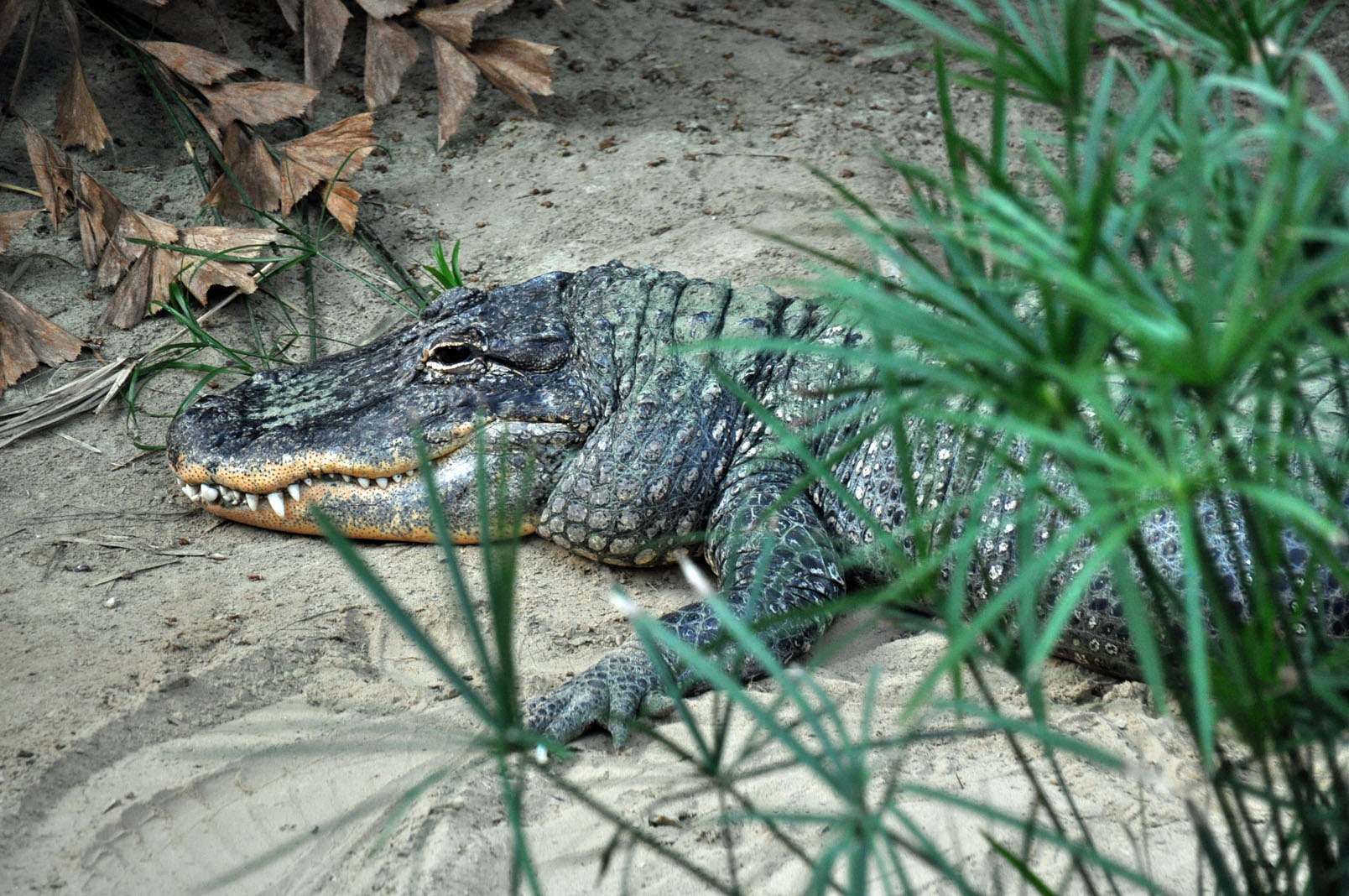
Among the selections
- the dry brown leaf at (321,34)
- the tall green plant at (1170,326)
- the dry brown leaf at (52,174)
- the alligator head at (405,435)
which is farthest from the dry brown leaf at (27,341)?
the tall green plant at (1170,326)

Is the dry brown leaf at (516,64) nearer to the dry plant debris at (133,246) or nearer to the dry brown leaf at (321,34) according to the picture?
the dry brown leaf at (321,34)

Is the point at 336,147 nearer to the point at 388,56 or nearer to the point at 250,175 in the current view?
the point at 250,175

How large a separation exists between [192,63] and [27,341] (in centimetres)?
154

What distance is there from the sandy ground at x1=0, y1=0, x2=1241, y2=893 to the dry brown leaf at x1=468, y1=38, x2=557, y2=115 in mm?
384

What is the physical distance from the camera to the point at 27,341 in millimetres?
4359

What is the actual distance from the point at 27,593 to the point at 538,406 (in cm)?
163

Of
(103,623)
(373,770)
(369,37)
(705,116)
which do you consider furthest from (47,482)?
(705,116)

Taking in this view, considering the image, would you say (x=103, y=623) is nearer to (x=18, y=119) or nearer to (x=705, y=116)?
(x=18, y=119)

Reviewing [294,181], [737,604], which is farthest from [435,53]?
[737,604]

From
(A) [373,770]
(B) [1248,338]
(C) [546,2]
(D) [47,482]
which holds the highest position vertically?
(B) [1248,338]

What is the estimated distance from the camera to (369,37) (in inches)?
211

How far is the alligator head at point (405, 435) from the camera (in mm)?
3594

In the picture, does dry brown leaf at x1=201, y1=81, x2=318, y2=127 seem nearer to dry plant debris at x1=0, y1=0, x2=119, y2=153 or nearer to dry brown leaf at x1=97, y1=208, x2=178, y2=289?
dry plant debris at x1=0, y1=0, x2=119, y2=153

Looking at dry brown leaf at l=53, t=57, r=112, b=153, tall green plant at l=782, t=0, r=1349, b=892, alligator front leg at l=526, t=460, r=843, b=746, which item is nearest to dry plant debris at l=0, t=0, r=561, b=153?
dry brown leaf at l=53, t=57, r=112, b=153
